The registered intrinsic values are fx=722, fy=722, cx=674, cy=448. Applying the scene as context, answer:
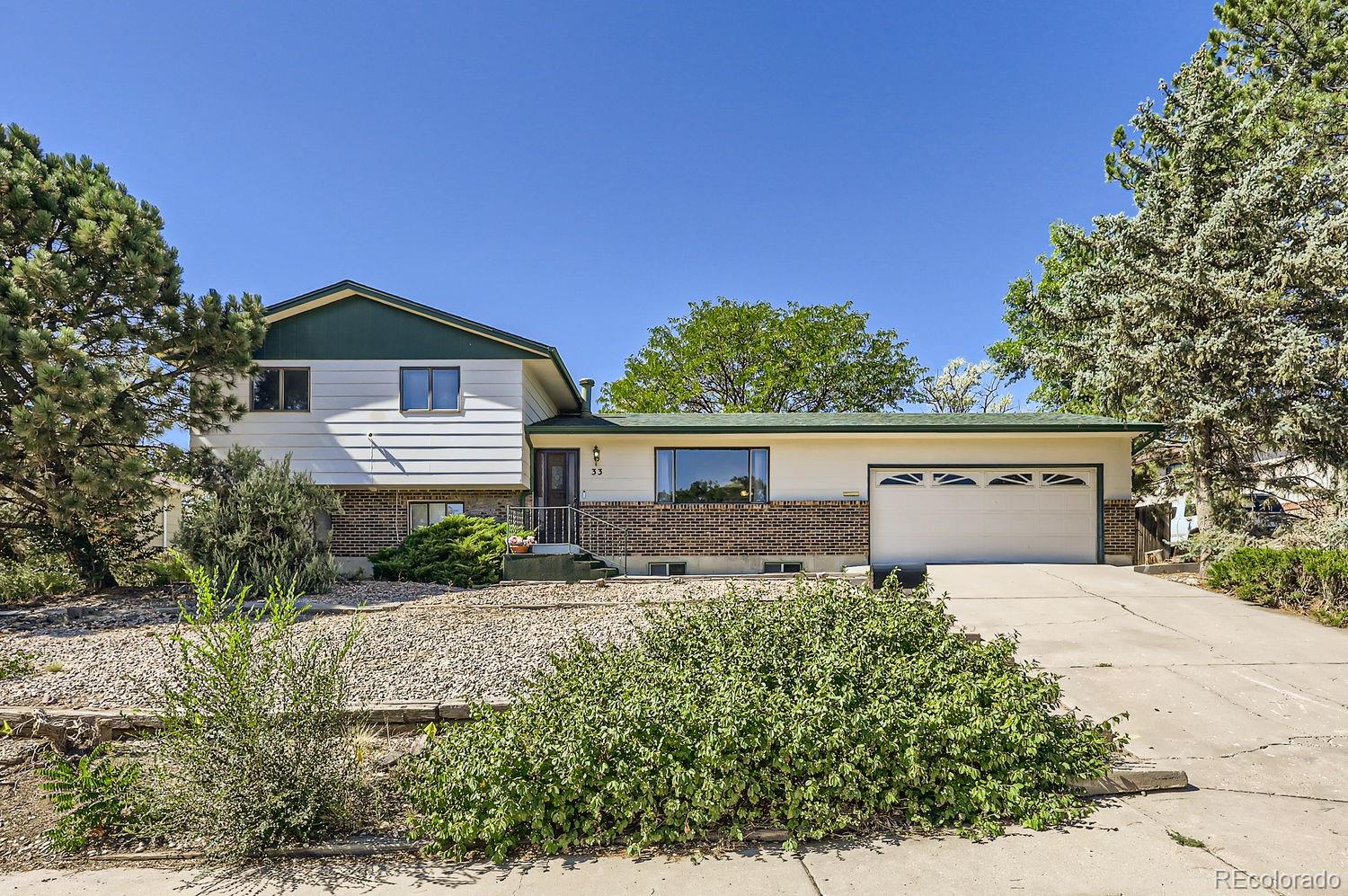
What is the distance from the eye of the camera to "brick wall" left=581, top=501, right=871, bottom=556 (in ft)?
43.9

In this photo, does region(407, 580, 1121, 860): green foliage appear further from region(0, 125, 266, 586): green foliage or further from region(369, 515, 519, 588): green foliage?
region(0, 125, 266, 586): green foliage

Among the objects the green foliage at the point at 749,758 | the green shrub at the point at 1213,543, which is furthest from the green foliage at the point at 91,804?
the green shrub at the point at 1213,543

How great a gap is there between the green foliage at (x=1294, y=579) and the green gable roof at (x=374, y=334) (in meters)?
10.5

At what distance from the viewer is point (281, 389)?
42.2ft

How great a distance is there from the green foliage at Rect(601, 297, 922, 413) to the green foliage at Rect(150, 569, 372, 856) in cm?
2327

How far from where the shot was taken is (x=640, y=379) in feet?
91.9

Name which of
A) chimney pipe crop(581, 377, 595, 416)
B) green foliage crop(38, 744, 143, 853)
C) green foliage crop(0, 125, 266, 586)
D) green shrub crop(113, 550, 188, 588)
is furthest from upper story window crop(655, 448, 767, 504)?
green foliage crop(38, 744, 143, 853)

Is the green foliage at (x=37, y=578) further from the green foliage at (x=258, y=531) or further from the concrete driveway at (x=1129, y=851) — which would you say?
the concrete driveway at (x=1129, y=851)

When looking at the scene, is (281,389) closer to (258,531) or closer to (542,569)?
(258,531)

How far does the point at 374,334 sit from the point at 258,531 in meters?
4.73

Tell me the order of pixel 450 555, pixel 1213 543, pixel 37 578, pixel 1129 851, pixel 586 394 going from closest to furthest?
pixel 1129 851 < pixel 37 578 < pixel 1213 543 < pixel 450 555 < pixel 586 394

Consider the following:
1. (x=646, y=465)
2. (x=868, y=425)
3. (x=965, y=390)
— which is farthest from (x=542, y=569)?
(x=965, y=390)

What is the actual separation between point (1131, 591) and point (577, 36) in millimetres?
11669

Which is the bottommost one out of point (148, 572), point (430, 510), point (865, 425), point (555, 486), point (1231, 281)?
point (148, 572)
